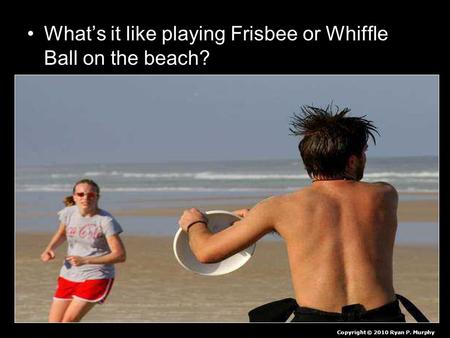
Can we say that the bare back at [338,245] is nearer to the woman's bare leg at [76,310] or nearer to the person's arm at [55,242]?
the woman's bare leg at [76,310]

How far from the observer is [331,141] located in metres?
4.05

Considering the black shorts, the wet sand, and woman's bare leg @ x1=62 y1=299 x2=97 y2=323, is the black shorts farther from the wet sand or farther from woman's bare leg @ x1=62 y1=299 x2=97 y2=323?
the wet sand

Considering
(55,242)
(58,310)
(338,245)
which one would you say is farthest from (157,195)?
(338,245)

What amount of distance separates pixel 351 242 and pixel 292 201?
32cm

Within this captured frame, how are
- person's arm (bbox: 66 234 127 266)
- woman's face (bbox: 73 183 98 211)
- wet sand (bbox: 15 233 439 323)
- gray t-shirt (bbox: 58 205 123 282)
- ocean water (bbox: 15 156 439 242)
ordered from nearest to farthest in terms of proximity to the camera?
person's arm (bbox: 66 234 127 266) < gray t-shirt (bbox: 58 205 123 282) < woman's face (bbox: 73 183 98 211) < wet sand (bbox: 15 233 439 323) < ocean water (bbox: 15 156 439 242)

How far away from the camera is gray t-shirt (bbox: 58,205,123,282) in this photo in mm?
7707

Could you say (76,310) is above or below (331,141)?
below

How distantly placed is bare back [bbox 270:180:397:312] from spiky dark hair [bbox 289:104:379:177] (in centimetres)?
12

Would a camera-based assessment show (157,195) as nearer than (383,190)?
No

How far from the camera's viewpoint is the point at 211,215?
14.9 ft

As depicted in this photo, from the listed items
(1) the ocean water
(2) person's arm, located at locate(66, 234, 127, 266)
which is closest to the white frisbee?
(2) person's arm, located at locate(66, 234, 127, 266)

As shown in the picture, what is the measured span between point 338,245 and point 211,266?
3.85ft

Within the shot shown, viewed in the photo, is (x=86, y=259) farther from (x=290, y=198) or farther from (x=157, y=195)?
(x=157, y=195)

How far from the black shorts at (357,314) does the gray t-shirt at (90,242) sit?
3954mm
